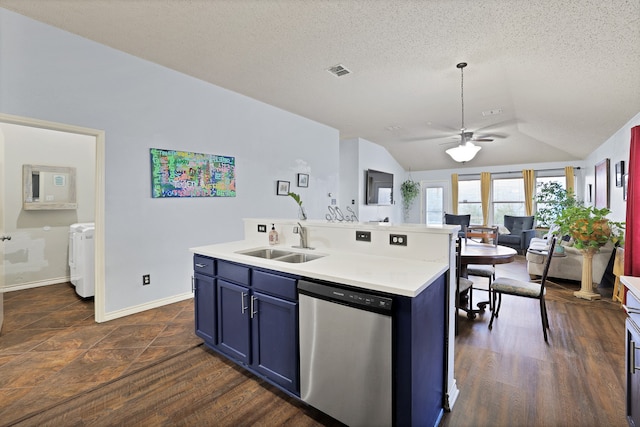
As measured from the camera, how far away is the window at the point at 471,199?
8305 mm

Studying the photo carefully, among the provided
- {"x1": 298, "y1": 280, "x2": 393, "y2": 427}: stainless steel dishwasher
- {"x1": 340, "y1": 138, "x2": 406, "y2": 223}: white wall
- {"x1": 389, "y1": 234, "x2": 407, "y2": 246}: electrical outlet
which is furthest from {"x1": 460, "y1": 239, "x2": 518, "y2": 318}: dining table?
{"x1": 340, "y1": 138, "x2": 406, "y2": 223}: white wall

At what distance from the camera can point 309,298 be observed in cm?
168

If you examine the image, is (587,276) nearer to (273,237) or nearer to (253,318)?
(273,237)

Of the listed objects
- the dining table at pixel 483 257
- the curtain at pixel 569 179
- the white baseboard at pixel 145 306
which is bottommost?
the white baseboard at pixel 145 306

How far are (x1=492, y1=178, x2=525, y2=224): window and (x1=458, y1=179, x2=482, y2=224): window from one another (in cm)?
39

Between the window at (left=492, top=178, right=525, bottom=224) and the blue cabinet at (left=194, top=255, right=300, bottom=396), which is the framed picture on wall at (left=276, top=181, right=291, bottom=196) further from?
the window at (left=492, top=178, right=525, bottom=224)

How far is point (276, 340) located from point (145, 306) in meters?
2.26

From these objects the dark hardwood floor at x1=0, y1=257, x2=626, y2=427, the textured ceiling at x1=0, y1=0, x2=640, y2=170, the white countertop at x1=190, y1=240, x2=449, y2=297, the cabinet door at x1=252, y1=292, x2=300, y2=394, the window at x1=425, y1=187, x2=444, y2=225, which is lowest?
the dark hardwood floor at x1=0, y1=257, x2=626, y2=427

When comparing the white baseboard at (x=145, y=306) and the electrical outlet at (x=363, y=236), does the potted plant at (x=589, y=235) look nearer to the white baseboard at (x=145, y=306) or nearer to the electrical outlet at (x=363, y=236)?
the electrical outlet at (x=363, y=236)

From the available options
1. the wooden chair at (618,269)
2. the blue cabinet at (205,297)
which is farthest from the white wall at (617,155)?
the blue cabinet at (205,297)

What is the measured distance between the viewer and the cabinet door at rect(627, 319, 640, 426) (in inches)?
52.4

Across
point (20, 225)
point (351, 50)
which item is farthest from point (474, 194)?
point (20, 225)

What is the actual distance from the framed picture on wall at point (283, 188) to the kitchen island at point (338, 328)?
233 centimetres

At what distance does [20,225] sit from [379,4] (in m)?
5.25
